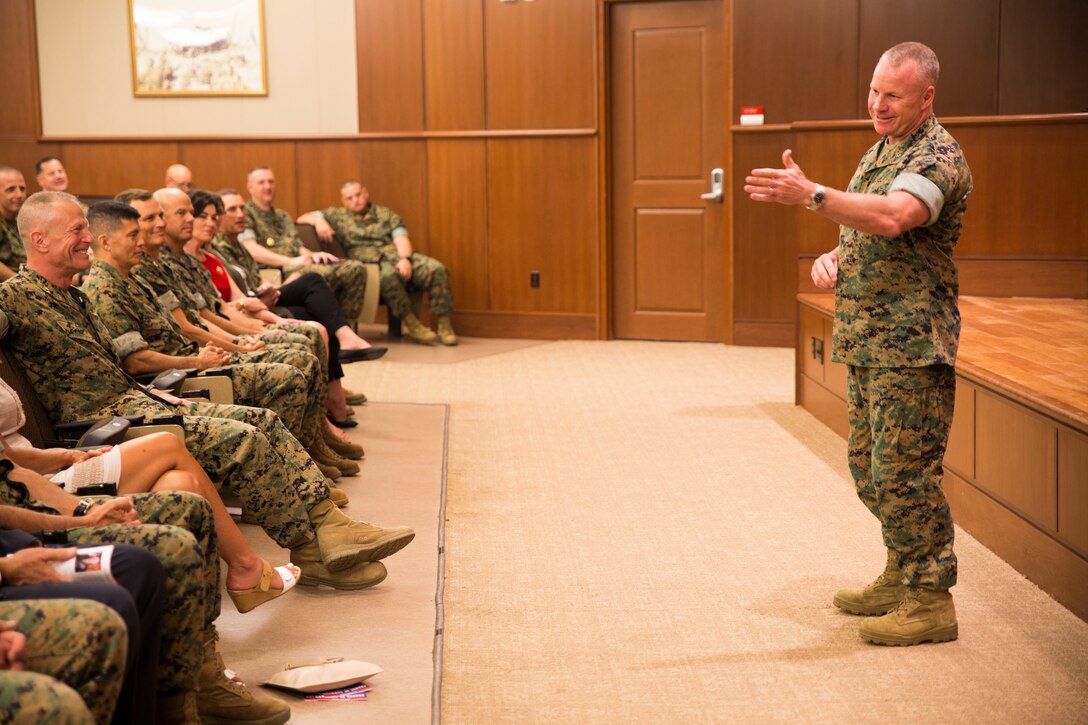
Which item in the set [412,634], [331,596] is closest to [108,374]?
[331,596]

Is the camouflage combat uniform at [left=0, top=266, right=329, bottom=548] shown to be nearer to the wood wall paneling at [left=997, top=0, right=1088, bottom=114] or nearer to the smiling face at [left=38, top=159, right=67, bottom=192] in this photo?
the smiling face at [left=38, top=159, right=67, bottom=192]

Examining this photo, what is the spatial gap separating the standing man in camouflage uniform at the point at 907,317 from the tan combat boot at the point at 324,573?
1449mm

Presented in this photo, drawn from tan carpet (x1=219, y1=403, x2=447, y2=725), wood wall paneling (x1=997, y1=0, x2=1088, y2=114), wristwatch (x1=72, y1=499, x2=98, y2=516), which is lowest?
tan carpet (x1=219, y1=403, x2=447, y2=725)

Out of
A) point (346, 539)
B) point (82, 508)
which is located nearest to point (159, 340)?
point (346, 539)

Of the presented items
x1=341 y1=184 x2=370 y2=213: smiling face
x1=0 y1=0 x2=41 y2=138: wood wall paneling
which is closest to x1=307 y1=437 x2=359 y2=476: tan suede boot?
x1=341 y1=184 x2=370 y2=213: smiling face

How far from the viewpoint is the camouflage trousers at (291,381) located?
4.36 metres

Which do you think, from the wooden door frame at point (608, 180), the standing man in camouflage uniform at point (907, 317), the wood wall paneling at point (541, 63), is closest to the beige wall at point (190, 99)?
the wood wall paneling at point (541, 63)

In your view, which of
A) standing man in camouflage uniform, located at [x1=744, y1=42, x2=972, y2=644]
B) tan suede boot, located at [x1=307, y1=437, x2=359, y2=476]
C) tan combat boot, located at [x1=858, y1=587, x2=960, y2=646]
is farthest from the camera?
tan suede boot, located at [x1=307, y1=437, x2=359, y2=476]

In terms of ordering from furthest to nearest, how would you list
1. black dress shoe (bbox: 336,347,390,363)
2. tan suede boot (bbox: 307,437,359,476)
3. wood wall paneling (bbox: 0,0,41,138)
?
1. wood wall paneling (bbox: 0,0,41,138)
2. black dress shoe (bbox: 336,347,390,363)
3. tan suede boot (bbox: 307,437,359,476)

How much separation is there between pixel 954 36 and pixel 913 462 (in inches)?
212

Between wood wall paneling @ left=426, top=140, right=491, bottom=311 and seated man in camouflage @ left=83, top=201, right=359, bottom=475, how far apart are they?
414cm

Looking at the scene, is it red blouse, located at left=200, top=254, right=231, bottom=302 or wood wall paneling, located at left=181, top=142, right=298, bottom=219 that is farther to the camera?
wood wall paneling, located at left=181, top=142, right=298, bottom=219

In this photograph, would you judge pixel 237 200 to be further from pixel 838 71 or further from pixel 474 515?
pixel 838 71

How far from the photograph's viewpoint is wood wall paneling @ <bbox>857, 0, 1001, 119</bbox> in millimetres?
7609
